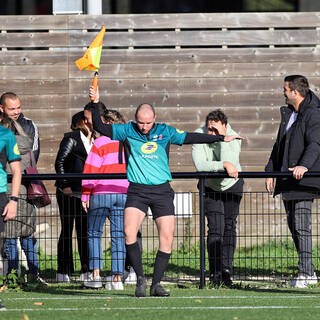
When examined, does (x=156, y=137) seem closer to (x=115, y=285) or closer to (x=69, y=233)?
(x=115, y=285)

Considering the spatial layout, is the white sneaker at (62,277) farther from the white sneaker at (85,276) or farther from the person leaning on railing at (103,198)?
the person leaning on railing at (103,198)

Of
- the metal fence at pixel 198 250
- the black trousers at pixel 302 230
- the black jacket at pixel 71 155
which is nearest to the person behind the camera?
the metal fence at pixel 198 250

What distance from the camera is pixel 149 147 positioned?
930 cm

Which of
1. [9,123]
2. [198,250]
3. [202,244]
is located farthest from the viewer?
[198,250]

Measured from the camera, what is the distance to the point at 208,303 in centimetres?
873

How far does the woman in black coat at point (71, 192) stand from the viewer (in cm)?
1084

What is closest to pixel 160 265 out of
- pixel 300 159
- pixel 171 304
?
pixel 171 304

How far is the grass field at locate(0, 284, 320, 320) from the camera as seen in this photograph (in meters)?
7.93

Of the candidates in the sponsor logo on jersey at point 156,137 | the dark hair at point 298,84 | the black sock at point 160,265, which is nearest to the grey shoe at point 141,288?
the black sock at point 160,265

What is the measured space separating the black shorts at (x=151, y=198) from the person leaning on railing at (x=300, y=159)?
1559 millimetres

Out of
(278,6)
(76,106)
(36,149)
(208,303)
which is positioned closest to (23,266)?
(36,149)

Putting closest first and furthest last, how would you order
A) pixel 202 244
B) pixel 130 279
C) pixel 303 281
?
pixel 202 244 → pixel 303 281 → pixel 130 279

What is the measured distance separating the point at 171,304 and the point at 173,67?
526 cm

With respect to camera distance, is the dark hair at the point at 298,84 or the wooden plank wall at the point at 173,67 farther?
the wooden plank wall at the point at 173,67
